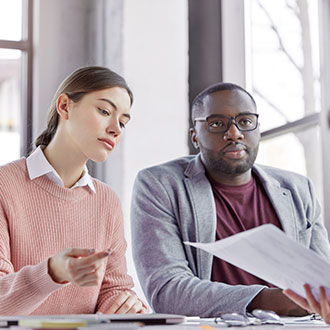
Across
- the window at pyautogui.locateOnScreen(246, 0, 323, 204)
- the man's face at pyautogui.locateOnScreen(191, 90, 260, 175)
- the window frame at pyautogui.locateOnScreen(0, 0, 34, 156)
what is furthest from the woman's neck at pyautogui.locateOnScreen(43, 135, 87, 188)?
the window frame at pyautogui.locateOnScreen(0, 0, 34, 156)

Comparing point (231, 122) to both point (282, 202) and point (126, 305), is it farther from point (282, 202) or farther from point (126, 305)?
point (126, 305)

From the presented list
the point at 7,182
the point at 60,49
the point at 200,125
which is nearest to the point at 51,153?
the point at 7,182

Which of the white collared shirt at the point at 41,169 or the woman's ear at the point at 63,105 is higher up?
the woman's ear at the point at 63,105

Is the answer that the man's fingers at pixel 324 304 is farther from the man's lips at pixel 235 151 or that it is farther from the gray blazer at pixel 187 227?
the man's lips at pixel 235 151

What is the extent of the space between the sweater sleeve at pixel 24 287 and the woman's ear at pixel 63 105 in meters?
0.44

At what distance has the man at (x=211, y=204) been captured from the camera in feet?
5.76

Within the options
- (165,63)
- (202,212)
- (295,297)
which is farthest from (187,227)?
(165,63)

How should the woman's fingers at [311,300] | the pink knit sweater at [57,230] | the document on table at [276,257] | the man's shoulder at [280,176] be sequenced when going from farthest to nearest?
the man's shoulder at [280,176]
the pink knit sweater at [57,230]
the woman's fingers at [311,300]
the document on table at [276,257]

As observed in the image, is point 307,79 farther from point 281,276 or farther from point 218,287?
point 281,276

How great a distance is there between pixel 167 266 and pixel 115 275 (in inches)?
6.0

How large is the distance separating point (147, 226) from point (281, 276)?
0.86 m

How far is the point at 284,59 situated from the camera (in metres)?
2.60

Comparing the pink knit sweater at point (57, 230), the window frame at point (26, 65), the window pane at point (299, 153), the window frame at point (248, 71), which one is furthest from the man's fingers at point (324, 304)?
the window frame at point (26, 65)

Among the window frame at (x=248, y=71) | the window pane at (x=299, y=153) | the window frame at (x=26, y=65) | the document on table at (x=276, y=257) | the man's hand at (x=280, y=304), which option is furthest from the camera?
the window frame at (x=26, y=65)
